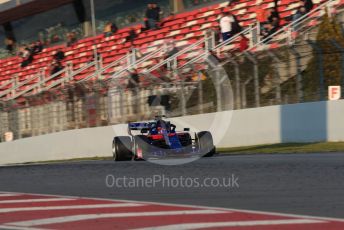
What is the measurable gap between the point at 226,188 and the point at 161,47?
1705 centimetres

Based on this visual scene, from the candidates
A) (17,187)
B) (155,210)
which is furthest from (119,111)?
(155,210)

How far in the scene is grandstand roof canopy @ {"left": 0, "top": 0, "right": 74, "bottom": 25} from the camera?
123 feet

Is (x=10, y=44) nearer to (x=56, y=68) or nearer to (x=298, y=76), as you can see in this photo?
(x=56, y=68)

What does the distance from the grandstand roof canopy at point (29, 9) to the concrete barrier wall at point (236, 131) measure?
1290cm

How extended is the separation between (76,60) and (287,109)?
16309 mm

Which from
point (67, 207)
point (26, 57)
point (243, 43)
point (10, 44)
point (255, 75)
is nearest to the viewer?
point (67, 207)

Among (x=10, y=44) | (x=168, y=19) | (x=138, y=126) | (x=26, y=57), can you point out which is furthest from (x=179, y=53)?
(x=10, y=44)

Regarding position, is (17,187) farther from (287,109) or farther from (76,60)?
(76,60)

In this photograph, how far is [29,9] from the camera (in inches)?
1526

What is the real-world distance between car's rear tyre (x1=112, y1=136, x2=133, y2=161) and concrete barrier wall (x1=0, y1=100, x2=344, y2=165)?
199 inches

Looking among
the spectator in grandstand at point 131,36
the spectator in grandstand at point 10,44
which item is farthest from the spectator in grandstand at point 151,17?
the spectator in grandstand at point 10,44

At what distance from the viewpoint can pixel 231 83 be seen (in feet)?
66.5

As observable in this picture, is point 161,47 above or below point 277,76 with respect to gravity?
above

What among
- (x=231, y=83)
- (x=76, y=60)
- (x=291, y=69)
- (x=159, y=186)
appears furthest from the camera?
(x=76, y=60)
